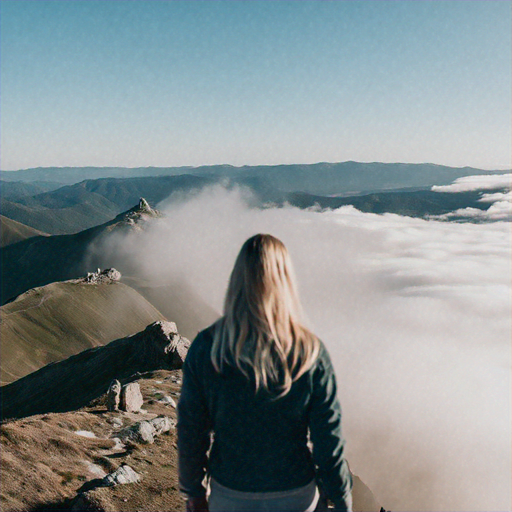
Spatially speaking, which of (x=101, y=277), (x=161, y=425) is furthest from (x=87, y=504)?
(x=101, y=277)

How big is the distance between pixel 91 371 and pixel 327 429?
7883cm

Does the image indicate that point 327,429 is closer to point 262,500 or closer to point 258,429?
point 258,429

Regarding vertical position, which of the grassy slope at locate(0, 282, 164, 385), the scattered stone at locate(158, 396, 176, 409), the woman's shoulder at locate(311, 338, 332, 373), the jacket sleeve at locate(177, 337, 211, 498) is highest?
the woman's shoulder at locate(311, 338, 332, 373)

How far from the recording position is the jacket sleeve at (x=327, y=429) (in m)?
4.39

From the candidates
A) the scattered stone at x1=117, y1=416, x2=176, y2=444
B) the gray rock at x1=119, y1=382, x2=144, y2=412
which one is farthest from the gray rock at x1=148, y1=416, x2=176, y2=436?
the gray rock at x1=119, y1=382, x2=144, y2=412

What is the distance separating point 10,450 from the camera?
14.0m

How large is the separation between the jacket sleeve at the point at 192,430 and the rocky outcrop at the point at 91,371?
52868 millimetres

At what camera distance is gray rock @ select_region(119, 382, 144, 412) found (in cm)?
2364

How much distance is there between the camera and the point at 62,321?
136 m

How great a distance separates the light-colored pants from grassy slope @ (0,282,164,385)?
4525 inches

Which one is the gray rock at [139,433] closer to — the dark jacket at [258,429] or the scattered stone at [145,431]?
the scattered stone at [145,431]

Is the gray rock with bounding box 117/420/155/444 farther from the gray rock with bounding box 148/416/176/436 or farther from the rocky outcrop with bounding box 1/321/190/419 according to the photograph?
the rocky outcrop with bounding box 1/321/190/419

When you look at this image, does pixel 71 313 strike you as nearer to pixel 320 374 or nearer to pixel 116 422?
pixel 116 422

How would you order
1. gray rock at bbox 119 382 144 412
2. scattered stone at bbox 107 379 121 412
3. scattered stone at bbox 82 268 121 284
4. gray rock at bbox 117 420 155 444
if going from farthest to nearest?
scattered stone at bbox 82 268 121 284, gray rock at bbox 119 382 144 412, scattered stone at bbox 107 379 121 412, gray rock at bbox 117 420 155 444
